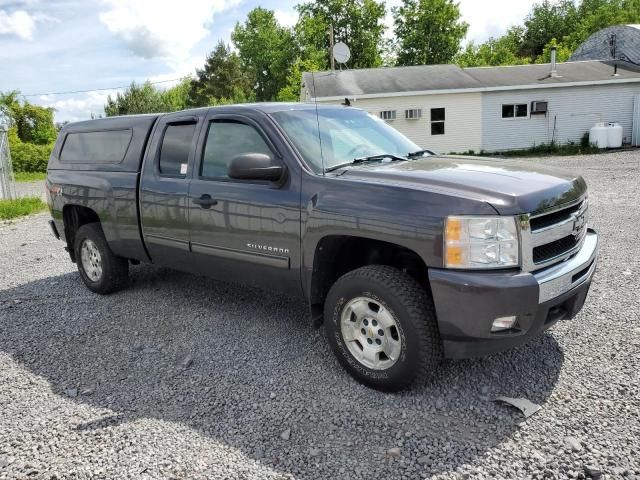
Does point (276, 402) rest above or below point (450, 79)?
below

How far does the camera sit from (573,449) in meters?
2.82

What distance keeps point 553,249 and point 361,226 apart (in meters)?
1.22

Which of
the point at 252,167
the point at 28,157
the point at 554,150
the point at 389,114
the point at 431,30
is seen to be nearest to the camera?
the point at 252,167

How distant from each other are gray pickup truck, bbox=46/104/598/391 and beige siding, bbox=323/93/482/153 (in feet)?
64.0

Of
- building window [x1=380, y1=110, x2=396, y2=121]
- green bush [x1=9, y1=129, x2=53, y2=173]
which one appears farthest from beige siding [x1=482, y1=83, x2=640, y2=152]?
green bush [x1=9, y1=129, x2=53, y2=173]

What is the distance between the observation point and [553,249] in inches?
132

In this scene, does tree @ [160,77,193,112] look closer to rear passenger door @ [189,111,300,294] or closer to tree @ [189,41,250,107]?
tree @ [189,41,250,107]

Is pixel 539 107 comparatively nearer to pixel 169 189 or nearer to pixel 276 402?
pixel 169 189

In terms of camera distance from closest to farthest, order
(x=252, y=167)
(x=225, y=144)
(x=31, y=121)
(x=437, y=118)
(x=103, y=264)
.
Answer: (x=252, y=167)
(x=225, y=144)
(x=103, y=264)
(x=437, y=118)
(x=31, y=121)

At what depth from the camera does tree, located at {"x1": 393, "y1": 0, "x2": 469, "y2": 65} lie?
4597 cm

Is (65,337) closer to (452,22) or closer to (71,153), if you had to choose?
(71,153)

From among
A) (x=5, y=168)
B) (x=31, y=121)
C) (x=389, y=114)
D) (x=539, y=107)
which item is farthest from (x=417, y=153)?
(x=31, y=121)

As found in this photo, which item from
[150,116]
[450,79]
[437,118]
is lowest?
[150,116]

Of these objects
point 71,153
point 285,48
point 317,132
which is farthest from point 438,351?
point 285,48
